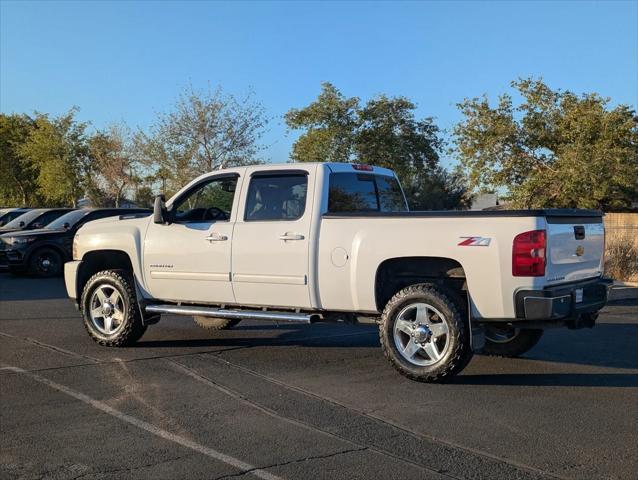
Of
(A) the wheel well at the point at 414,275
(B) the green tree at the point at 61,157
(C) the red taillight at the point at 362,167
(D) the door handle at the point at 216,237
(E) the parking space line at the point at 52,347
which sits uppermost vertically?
(B) the green tree at the point at 61,157

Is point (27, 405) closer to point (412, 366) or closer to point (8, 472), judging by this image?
point (8, 472)

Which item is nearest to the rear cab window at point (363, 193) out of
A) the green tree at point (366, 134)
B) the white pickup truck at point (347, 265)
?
the white pickup truck at point (347, 265)

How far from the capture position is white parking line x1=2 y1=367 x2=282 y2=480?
454 cm

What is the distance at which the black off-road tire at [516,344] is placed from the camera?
8.02 metres

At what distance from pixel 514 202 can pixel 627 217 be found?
5.28 metres

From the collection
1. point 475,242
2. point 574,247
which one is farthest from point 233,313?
point 574,247

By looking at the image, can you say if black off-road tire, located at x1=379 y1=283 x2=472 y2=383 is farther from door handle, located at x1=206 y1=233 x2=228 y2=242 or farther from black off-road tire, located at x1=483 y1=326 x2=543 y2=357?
door handle, located at x1=206 y1=233 x2=228 y2=242

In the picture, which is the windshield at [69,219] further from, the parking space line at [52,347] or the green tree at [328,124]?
the green tree at [328,124]

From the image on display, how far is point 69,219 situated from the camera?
18.7 metres

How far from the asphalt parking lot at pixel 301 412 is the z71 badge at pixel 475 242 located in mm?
1331

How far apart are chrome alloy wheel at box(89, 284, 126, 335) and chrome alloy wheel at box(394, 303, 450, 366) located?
3.50 m

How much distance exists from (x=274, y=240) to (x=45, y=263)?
1226 cm

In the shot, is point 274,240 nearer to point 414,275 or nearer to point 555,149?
point 414,275

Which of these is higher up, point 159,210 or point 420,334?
point 159,210
